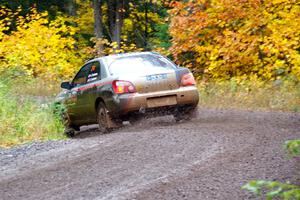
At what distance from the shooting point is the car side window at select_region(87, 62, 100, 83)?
42.1ft

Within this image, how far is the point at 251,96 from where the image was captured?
18.1 metres

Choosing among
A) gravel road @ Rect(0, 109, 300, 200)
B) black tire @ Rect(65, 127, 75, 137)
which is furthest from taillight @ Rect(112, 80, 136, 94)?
black tire @ Rect(65, 127, 75, 137)

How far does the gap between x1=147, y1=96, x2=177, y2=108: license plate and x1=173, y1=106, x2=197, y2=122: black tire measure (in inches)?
18.2

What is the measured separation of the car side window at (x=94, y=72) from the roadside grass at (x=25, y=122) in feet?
3.71

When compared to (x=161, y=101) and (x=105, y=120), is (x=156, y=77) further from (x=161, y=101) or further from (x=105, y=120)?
(x=105, y=120)

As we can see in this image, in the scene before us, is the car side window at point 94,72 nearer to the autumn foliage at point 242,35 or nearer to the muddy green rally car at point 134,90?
the muddy green rally car at point 134,90

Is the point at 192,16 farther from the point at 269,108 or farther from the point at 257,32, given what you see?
the point at 269,108

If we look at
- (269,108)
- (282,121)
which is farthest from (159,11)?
(282,121)

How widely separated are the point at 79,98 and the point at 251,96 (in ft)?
21.2

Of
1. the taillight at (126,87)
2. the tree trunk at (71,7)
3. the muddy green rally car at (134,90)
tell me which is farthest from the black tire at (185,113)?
the tree trunk at (71,7)

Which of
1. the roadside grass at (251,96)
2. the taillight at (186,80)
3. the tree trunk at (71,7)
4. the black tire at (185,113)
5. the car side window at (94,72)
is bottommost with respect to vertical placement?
the roadside grass at (251,96)

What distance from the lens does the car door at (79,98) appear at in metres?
13.4

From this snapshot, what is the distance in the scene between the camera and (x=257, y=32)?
19953mm

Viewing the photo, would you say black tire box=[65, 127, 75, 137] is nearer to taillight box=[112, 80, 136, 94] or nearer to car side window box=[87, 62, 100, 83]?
car side window box=[87, 62, 100, 83]
